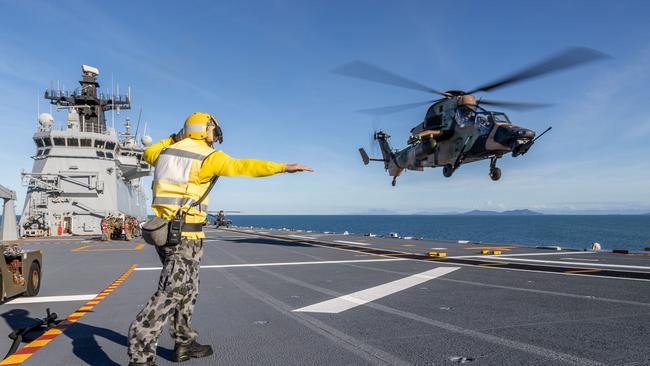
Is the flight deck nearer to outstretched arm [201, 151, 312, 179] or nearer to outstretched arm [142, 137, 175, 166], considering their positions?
outstretched arm [201, 151, 312, 179]

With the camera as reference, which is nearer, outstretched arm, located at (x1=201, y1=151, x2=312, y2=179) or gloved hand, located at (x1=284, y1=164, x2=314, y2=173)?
outstretched arm, located at (x1=201, y1=151, x2=312, y2=179)

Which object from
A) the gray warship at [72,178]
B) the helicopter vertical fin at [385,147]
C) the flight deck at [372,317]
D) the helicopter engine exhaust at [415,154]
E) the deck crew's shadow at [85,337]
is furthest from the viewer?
the gray warship at [72,178]

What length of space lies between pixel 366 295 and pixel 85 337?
169 inches

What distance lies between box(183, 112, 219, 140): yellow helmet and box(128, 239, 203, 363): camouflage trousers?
108 centimetres

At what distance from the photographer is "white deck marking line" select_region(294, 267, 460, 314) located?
589 cm

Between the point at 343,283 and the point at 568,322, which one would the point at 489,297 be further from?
the point at 343,283

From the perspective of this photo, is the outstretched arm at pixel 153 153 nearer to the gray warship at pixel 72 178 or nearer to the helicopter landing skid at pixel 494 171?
the helicopter landing skid at pixel 494 171

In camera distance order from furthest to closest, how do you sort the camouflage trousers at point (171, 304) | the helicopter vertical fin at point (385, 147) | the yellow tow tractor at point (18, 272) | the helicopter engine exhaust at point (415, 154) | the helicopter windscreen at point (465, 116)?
the helicopter vertical fin at point (385, 147), the helicopter engine exhaust at point (415, 154), the helicopter windscreen at point (465, 116), the yellow tow tractor at point (18, 272), the camouflage trousers at point (171, 304)

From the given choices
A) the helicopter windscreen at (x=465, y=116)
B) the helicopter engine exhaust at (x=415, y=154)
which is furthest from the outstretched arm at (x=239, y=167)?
the helicopter engine exhaust at (x=415, y=154)

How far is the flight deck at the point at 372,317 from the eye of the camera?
3.79 meters

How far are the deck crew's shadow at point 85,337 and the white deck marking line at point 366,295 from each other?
7.91 feet

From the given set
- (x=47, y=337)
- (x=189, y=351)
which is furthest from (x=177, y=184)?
(x=47, y=337)

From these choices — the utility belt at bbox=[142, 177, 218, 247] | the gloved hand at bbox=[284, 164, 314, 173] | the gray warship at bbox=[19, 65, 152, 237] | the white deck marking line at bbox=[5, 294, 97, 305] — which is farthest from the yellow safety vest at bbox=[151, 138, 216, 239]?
the gray warship at bbox=[19, 65, 152, 237]

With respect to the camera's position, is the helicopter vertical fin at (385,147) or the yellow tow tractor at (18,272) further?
the helicopter vertical fin at (385,147)
